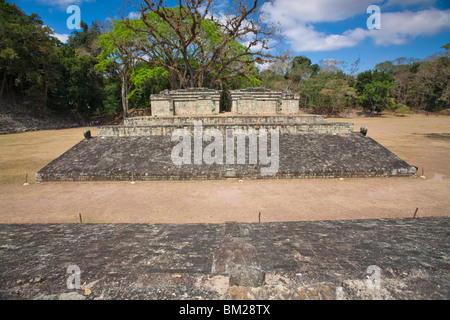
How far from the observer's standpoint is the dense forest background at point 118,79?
22.0m

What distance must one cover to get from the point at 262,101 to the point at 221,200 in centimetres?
1018

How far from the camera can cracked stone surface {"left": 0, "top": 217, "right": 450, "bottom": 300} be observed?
1.73 m

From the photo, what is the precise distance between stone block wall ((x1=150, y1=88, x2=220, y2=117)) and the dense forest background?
7153 mm

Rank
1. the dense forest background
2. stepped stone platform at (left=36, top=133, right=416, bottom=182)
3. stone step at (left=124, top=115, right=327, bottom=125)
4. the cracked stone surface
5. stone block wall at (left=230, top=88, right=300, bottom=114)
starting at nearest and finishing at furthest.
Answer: the cracked stone surface < stepped stone platform at (left=36, top=133, right=416, bottom=182) < stone step at (left=124, top=115, right=327, bottom=125) < stone block wall at (left=230, top=88, right=300, bottom=114) < the dense forest background

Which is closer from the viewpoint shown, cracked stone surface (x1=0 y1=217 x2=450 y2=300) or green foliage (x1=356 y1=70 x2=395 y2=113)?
cracked stone surface (x1=0 y1=217 x2=450 y2=300)

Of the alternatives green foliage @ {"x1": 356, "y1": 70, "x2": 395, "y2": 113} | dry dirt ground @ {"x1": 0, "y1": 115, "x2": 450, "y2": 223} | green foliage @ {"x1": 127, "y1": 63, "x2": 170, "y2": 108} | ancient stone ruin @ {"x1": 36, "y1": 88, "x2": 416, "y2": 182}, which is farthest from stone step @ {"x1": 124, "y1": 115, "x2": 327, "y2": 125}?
green foliage @ {"x1": 356, "y1": 70, "x2": 395, "y2": 113}

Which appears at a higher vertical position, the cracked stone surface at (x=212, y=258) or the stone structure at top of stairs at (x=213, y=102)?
the stone structure at top of stairs at (x=213, y=102)

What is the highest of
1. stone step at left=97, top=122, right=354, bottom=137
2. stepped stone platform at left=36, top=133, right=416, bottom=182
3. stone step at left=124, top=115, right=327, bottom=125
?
stone step at left=124, top=115, right=327, bottom=125

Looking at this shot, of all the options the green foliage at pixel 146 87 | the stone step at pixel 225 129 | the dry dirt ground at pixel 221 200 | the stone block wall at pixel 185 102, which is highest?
the green foliage at pixel 146 87

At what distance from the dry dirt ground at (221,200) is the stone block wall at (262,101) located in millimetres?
7923

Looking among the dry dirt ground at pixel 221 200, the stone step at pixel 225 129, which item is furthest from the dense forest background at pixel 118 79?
the dry dirt ground at pixel 221 200

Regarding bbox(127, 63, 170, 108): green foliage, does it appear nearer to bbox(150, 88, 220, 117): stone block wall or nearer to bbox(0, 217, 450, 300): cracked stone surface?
bbox(150, 88, 220, 117): stone block wall

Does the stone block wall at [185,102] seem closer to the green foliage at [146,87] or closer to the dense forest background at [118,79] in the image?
the dense forest background at [118,79]
